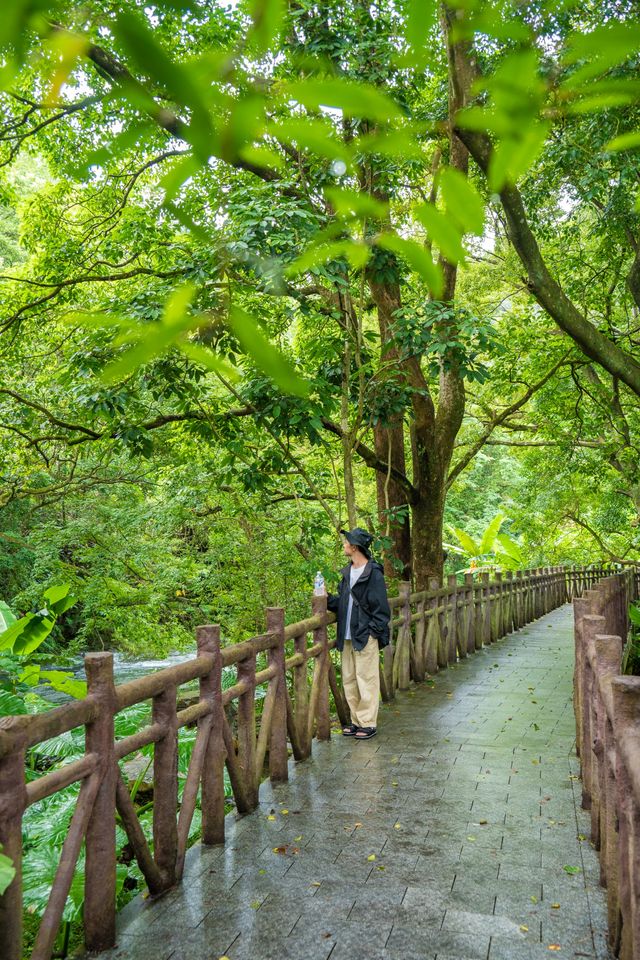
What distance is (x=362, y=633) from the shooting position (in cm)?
713

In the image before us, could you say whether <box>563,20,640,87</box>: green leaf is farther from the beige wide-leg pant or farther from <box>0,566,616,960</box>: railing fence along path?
the beige wide-leg pant

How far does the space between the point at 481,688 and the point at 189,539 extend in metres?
6.33

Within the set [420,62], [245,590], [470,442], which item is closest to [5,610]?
[420,62]

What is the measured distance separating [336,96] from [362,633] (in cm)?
638

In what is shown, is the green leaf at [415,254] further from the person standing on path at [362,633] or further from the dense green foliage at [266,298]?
the person standing on path at [362,633]

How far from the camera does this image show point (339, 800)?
18.0 feet

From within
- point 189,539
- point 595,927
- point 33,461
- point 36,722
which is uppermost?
point 33,461

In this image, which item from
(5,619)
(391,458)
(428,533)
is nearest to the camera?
(5,619)

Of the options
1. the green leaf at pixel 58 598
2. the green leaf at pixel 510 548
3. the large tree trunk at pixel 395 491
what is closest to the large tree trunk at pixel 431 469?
the large tree trunk at pixel 395 491

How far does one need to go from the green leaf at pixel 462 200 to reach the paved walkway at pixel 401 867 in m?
3.28

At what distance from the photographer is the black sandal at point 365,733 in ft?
23.5

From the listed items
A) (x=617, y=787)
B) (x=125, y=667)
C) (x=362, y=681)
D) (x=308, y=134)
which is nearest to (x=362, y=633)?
(x=362, y=681)

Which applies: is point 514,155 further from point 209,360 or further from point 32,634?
point 32,634

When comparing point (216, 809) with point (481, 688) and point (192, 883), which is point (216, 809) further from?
point (481, 688)
